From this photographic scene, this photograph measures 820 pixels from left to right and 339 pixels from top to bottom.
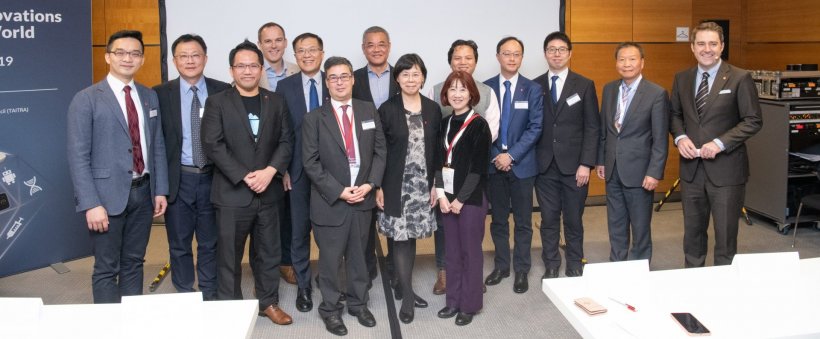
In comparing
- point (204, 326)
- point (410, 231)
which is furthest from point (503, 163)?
point (204, 326)

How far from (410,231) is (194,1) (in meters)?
2.61

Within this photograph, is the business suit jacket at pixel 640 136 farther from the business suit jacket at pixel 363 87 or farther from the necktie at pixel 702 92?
the business suit jacket at pixel 363 87

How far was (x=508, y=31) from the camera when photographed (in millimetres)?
5512

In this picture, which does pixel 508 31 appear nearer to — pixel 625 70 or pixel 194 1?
pixel 625 70

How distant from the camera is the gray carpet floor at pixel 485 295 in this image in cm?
386

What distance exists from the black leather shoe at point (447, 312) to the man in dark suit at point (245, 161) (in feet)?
2.95

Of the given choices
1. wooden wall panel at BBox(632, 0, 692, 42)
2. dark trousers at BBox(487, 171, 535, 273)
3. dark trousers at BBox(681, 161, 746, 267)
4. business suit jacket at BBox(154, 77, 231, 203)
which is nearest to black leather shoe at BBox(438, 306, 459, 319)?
dark trousers at BBox(487, 171, 535, 273)

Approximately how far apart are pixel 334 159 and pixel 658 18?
4327mm

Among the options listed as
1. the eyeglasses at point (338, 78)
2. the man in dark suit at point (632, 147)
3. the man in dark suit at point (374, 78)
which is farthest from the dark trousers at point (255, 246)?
the man in dark suit at point (632, 147)

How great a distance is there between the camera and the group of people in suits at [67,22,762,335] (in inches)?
144

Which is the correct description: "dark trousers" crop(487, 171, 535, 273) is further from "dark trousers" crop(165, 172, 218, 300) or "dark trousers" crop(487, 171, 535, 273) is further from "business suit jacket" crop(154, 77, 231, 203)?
"business suit jacket" crop(154, 77, 231, 203)

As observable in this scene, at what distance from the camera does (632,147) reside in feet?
14.0

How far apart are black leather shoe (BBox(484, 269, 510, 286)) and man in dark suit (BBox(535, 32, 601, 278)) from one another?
0.50 metres

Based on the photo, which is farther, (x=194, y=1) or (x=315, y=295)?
(x=194, y=1)
